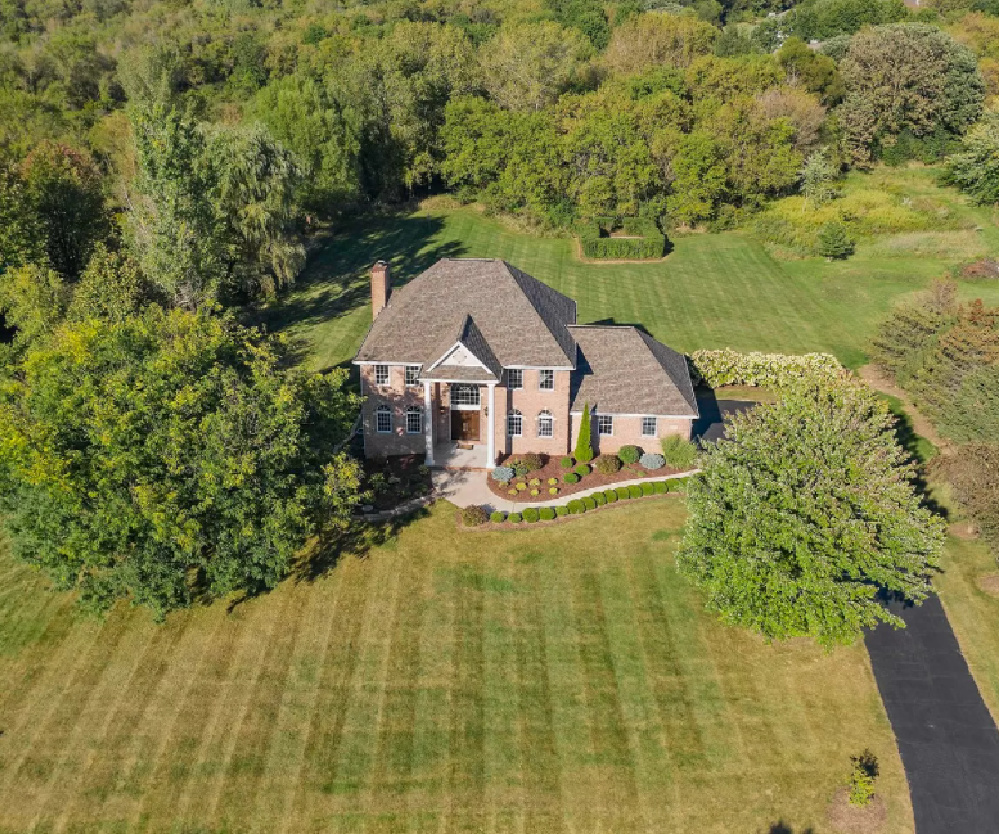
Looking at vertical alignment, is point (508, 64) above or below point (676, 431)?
above

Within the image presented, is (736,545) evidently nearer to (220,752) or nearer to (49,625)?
(220,752)

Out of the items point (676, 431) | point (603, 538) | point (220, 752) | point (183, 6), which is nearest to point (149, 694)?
point (220, 752)

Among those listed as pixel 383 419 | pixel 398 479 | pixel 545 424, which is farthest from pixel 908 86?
pixel 398 479

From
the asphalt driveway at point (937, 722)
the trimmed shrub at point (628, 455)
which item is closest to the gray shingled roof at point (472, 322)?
the trimmed shrub at point (628, 455)

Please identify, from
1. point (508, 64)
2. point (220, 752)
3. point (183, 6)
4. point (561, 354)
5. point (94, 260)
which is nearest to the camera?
point (220, 752)

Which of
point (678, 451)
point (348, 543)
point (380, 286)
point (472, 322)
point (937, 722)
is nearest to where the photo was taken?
point (937, 722)

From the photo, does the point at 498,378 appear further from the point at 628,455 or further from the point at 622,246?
the point at 622,246
